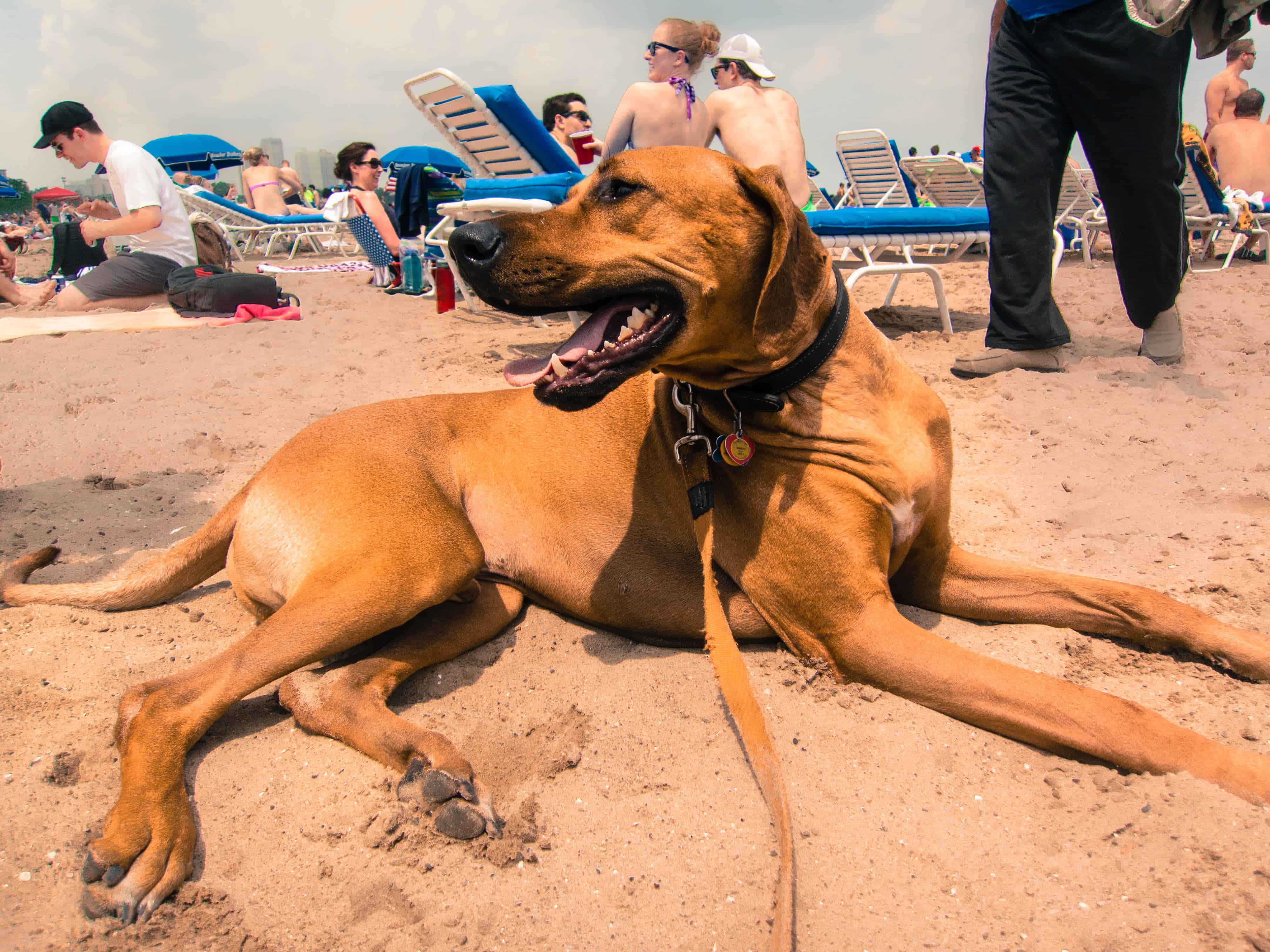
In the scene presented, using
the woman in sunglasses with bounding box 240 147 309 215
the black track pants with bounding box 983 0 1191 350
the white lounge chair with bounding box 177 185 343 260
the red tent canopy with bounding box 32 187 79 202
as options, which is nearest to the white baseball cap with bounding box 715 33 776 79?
the black track pants with bounding box 983 0 1191 350

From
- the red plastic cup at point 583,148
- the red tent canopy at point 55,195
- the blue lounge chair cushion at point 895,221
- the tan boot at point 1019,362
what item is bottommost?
the red tent canopy at point 55,195

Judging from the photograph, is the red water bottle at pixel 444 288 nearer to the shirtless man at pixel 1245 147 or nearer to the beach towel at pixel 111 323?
the beach towel at pixel 111 323

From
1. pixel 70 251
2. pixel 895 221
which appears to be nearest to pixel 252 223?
pixel 70 251

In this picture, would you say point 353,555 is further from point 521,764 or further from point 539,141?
point 539,141

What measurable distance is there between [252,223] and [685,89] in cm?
1383

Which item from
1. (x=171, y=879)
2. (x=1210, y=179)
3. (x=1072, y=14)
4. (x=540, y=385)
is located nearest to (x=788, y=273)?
(x=540, y=385)

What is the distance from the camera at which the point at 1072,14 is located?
13.8 ft

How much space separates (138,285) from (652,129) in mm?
5283

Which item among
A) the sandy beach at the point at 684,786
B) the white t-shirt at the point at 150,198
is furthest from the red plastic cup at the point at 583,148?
the sandy beach at the point at 684,786

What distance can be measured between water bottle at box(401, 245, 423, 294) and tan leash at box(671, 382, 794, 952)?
27.6ft

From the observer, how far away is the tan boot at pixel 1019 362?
15.7 ft

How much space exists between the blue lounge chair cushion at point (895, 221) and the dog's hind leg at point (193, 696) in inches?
186

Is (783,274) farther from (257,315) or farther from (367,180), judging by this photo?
(367,180)

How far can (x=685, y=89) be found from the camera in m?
6.05
